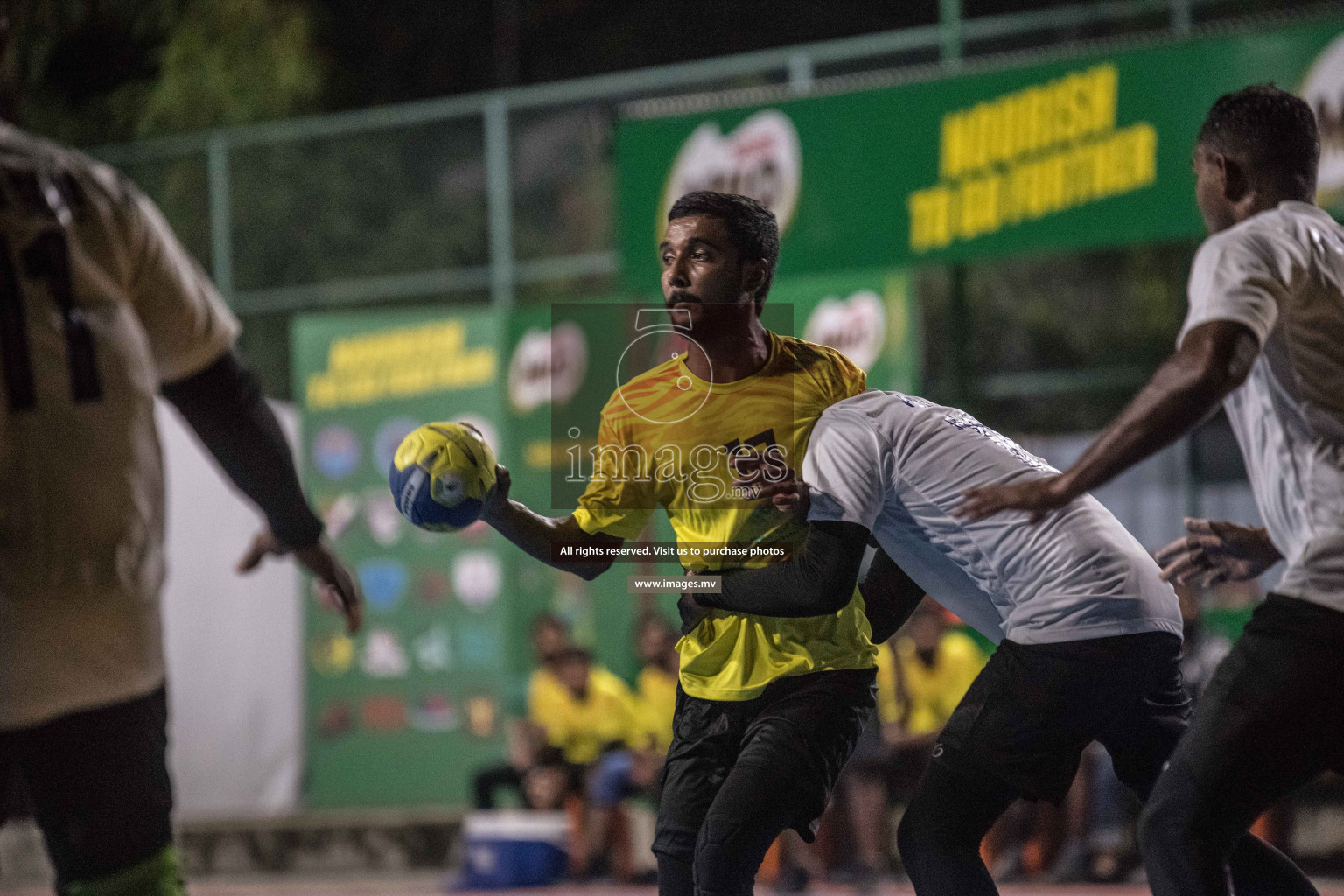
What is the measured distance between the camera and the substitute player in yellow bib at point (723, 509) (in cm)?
361

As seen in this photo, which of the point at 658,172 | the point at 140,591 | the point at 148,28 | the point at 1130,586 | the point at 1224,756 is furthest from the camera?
the point at 148,28

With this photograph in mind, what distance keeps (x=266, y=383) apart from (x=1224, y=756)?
11.9m

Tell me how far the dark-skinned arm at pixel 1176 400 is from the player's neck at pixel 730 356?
3.34 feet

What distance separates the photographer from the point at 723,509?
3.69m

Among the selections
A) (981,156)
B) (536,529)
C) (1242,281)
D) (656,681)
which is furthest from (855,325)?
(1242,281)

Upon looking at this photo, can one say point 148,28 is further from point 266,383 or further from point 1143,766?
point 1143,766

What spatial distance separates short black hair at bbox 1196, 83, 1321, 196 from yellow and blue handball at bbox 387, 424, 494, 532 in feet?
5.51

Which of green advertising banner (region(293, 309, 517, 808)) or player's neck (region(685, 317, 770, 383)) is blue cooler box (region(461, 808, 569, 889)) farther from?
player's neck (region(685, 317, 770, 383))

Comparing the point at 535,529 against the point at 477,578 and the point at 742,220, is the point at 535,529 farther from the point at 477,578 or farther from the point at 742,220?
the point at 477,578

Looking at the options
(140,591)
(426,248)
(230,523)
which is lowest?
(230,523)

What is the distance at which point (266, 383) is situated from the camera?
45.5 feet

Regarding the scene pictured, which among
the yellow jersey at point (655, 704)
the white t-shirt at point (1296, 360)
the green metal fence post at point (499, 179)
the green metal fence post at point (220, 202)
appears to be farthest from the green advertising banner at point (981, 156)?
the white t-shirt at point (1296, 360)

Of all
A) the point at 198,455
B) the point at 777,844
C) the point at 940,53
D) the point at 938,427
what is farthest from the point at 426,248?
the point at 938,427

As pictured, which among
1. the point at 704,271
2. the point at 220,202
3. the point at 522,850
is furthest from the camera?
the point at 220,202
